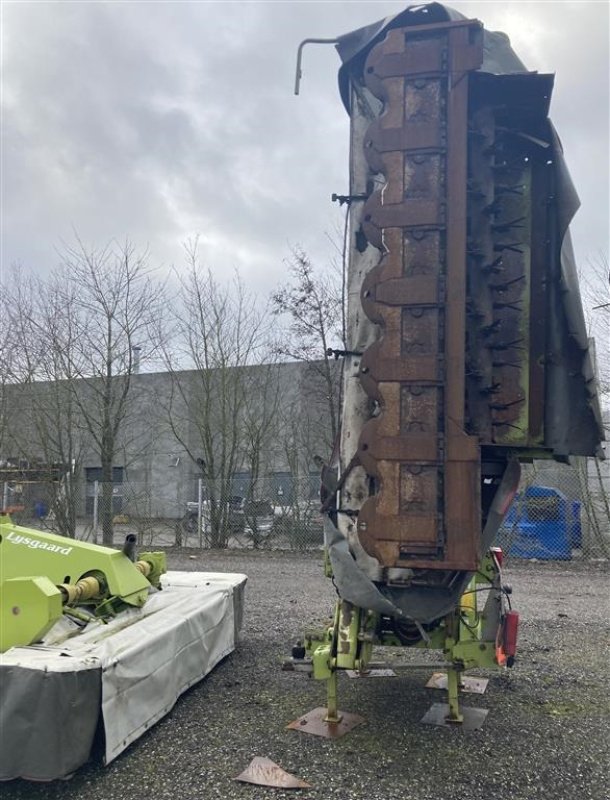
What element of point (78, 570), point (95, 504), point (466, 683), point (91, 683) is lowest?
point (466, 683)

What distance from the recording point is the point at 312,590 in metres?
9.33

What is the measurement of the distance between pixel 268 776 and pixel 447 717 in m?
1.22

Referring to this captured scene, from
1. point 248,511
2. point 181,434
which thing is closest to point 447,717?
point 248,511

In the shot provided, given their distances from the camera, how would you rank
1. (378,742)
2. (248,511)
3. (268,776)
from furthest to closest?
1. (248,511)
2. (378,742)
3. (268,776)

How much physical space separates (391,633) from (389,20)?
10.7ft

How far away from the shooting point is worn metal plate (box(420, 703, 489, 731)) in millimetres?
4105

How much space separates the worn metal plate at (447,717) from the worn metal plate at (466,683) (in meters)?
0.38

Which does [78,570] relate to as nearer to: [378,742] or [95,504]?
[378,742]

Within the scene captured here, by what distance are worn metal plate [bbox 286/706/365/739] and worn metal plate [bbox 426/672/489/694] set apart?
Answer: 3.03ft

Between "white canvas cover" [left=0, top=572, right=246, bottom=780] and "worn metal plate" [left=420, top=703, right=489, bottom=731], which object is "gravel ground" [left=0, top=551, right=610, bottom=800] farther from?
"white canvas cover" [left=0, top=572, right=246, bottom=780]

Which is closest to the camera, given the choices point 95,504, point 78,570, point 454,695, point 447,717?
point 454,695

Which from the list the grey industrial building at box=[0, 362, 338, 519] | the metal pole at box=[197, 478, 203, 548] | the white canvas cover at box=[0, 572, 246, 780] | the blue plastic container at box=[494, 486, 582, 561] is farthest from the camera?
the grey industrial building at box=[0, 362, 338, 519]

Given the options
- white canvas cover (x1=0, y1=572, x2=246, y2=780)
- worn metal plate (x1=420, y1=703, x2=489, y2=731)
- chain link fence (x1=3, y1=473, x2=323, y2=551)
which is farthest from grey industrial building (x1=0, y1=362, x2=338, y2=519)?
worn metal plate (x1=420, y1=703, x2=489, y2=731)

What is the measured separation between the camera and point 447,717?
414 cm
